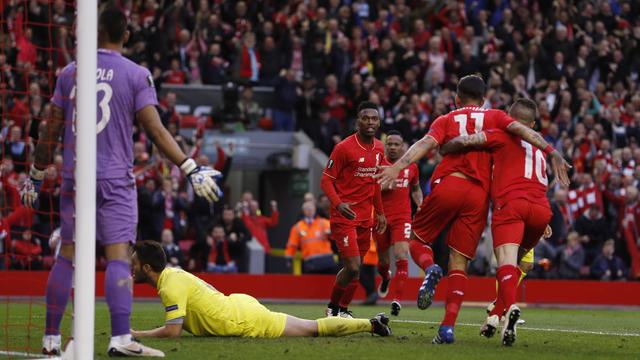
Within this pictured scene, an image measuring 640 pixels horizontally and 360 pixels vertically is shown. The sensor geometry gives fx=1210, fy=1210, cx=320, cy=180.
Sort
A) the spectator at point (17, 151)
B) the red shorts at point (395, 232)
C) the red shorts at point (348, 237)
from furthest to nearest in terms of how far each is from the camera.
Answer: the spectator at point (17, 151) → the red shorts at point (395, 232) → the red shorts at point (348, 237)

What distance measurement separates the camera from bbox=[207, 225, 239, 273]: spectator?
2275 cm

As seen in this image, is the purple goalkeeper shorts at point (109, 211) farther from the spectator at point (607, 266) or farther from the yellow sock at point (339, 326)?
the spectator at point (607, 266)

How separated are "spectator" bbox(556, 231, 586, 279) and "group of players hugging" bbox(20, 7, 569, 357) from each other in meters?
12.1

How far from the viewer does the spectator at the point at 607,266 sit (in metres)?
24.0

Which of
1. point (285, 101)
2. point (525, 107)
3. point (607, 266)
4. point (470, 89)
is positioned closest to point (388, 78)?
point (285, 101)

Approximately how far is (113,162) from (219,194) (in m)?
0.95

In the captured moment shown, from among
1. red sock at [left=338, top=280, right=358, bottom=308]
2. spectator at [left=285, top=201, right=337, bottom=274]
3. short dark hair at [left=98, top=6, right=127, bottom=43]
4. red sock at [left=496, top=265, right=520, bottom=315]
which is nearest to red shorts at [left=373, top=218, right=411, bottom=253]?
red sock at [left=338, top=280, right=358, bottom=308]

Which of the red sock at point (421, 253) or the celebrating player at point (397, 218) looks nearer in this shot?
the red sock at point (421, 253)

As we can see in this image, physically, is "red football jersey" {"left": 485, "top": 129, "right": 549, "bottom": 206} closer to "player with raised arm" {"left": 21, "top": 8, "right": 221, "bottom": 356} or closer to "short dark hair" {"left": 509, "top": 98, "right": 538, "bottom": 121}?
"short dark hair" {"left": 509, "top": 98, "right": 538, "bottom": 121}

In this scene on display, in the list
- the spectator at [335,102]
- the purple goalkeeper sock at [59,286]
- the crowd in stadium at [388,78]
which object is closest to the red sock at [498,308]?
the purple goalkeeper sock at [59,286]

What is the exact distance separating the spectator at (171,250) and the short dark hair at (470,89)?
37.3 ft

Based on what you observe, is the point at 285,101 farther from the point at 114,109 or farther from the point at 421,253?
the point at 114,109

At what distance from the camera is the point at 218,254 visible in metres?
22.9

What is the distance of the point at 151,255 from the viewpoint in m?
10.1
